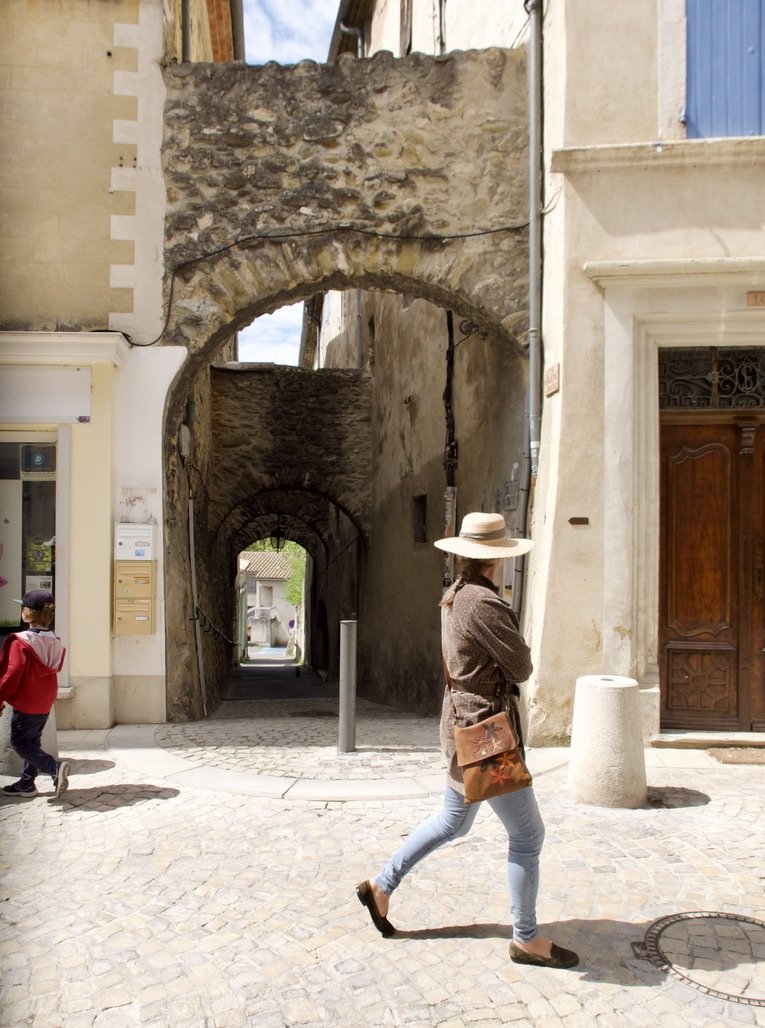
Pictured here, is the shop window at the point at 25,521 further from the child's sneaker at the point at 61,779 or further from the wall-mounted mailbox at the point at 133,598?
the child's sneaker at the point at 61,779

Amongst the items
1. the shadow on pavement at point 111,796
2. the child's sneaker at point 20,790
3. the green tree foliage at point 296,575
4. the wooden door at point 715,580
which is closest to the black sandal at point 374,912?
the shadow on pavement at point 111,796

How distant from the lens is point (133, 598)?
268 inches

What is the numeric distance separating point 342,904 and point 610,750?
195 cm

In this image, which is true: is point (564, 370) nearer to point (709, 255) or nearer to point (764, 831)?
point (709, 255)

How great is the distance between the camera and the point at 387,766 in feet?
19.0

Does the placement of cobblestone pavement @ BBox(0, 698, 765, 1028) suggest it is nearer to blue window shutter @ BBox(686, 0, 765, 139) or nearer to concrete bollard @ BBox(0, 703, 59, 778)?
concrete bollard @ BBox(0, 703, 59, 778)

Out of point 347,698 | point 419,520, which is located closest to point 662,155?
point 347,698

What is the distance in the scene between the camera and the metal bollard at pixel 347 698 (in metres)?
6.16

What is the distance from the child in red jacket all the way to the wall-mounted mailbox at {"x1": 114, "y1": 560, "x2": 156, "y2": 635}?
1821 mm

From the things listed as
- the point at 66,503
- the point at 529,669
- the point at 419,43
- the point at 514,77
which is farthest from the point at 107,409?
the point at 419,43

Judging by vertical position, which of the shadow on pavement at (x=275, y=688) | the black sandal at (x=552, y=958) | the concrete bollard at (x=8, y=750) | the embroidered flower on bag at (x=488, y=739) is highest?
the embroidered flower on bag at (x=488, y=739)

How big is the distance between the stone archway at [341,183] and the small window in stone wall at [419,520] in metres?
4.32

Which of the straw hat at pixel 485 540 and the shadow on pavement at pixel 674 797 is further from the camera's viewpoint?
the shadow on pavement at pixel 674 797

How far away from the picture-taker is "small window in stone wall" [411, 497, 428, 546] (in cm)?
1109
